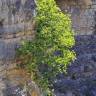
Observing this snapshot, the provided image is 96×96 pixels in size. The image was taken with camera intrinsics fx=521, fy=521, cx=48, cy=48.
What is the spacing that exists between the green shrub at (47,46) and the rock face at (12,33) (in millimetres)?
396

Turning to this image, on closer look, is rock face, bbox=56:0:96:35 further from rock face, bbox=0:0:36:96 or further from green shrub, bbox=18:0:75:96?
rock face, bbox=0:0:36:96

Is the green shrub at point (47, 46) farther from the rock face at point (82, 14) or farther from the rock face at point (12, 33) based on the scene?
the rock face at point (82, 14)

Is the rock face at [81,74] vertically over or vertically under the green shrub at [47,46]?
under

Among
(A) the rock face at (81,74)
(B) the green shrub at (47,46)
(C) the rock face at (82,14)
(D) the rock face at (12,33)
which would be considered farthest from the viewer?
(C) the rock face at (82,14)

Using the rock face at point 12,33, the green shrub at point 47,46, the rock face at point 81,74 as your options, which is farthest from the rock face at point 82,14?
the rock face at point 12,33

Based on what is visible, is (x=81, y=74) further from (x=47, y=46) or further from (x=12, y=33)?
(x=12, y=33)

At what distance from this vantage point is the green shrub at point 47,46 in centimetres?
1354

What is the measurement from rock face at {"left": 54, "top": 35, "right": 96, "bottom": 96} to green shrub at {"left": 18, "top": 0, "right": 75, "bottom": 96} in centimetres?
359

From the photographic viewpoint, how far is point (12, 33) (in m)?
12.9

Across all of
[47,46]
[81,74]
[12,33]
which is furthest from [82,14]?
[12,33]

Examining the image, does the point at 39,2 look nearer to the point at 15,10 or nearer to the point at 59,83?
the point at 15,10

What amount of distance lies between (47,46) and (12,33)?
135cm

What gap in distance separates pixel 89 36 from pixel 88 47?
1.72ft

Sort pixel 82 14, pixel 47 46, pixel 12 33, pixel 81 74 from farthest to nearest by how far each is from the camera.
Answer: pixel 82 14
pixel 81 74
pixel 47 46
pixel 12 33
